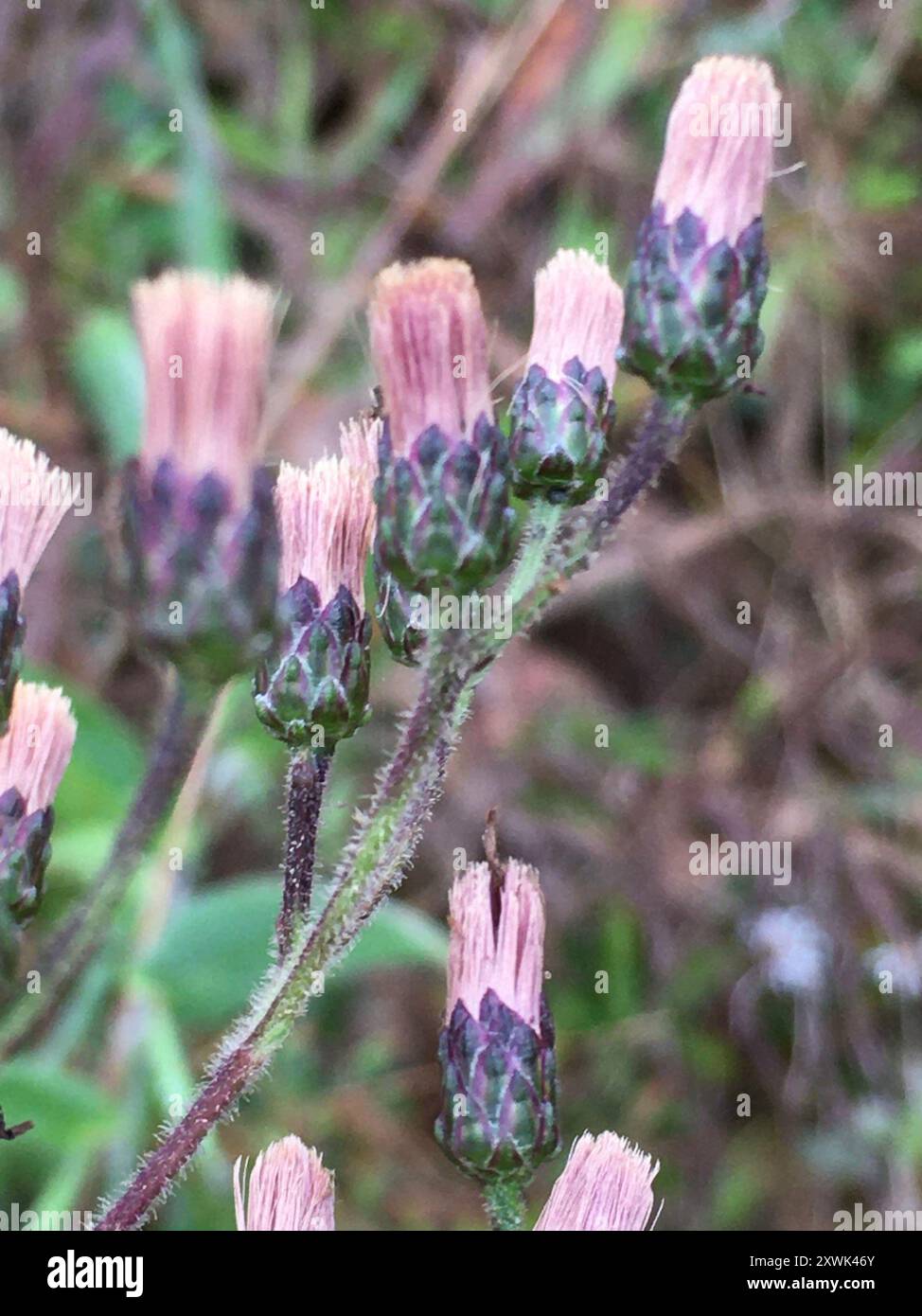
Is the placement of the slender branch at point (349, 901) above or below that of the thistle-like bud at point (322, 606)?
below

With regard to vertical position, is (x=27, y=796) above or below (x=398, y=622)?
below

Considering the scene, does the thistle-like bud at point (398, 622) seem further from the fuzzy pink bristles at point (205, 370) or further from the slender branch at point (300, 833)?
the fuzzy pink bristles at point (205, 370)

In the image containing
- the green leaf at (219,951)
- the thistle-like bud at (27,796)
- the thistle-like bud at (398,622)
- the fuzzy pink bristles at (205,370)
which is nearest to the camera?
the fuzzy pink bristles at (205,370)

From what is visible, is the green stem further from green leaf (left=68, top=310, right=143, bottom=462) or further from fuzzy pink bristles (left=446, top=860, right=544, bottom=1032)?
green leaf (left=68, top=310, right=143, bottom=462)

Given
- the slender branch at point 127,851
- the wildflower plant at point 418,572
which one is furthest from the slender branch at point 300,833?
the slender branch at point 127,851

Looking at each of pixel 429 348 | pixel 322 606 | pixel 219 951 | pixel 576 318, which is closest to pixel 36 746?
pixel 322 606

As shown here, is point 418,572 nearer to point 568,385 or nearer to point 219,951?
point 568,385

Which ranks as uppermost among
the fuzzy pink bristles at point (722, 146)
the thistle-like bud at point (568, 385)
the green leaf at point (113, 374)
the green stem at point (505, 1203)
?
the green leaf at point (113, 374)
